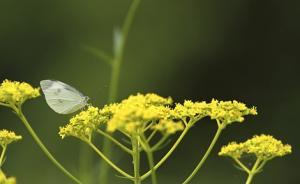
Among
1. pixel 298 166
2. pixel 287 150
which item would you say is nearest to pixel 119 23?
pixel 298 166

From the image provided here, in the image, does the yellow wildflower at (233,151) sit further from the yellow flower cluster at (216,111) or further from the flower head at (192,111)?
the flower head at (192,111)

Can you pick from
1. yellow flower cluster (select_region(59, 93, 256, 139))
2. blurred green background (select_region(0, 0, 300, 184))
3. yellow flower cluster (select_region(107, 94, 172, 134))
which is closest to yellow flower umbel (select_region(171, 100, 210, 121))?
yellow flower cluster (select_region(59, 93, 256, 139))

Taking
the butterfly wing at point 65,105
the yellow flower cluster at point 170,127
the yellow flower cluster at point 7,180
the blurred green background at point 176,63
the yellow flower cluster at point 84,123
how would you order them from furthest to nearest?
the blurred green background at point 176,63
the butterfly wing at point 65,105
the yellow flower cluster at point 84,123
the yellow flower cluster at point 170,127
the yellow flower cluster at point 7,180

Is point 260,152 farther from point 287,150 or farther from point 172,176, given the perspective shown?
point 172,176

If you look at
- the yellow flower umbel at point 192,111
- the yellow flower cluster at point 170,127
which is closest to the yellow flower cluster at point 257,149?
the yellow flower umbel at point 192,111

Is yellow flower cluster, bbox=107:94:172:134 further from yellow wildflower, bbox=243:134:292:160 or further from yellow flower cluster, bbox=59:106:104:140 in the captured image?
yellow wildflower, bbox=243:134:292:160

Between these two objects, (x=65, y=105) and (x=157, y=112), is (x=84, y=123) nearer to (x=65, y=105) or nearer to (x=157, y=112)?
(x=157, y=112)
